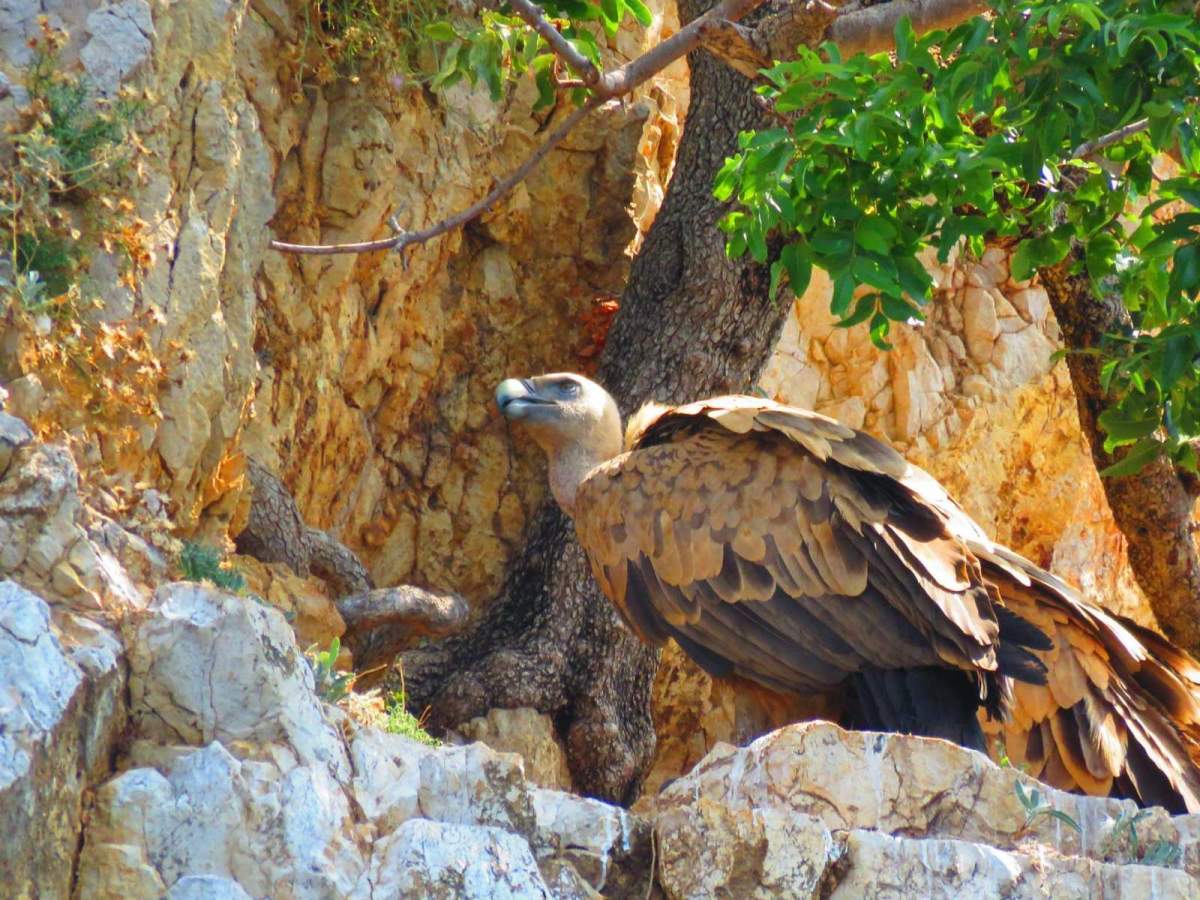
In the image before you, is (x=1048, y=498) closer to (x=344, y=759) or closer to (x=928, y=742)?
(x=928, y=742)

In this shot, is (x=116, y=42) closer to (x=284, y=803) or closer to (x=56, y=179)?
(x=56, y=179)

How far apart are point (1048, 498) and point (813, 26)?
482 cm

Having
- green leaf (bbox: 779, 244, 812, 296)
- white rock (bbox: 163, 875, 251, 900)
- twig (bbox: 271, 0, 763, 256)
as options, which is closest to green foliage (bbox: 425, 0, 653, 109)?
twig (bbox: 271, 0, 763, 256)

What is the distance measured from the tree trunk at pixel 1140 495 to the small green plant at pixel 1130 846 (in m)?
3.68

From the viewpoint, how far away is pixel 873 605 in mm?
6340

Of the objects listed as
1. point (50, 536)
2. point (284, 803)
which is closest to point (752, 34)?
point (50, 536)

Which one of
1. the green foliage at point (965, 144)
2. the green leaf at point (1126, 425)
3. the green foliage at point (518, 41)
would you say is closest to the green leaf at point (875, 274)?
the green foliage at point (965, 144)

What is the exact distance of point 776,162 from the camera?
19.0 feet

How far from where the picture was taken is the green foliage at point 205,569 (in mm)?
5203

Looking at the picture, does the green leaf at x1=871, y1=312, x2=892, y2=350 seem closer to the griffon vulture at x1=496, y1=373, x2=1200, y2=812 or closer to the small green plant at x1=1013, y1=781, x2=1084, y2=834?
the griffon vulture at x1=496, y1=373, x2=1200, y2=812

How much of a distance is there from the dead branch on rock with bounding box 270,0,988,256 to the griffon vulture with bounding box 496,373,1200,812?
1.30 meters

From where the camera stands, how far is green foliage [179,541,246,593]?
5.20m

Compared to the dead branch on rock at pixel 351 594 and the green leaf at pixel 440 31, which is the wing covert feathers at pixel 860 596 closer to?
the dead branch on rock at pixel 351 594

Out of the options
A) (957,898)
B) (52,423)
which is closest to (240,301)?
(52,423)
